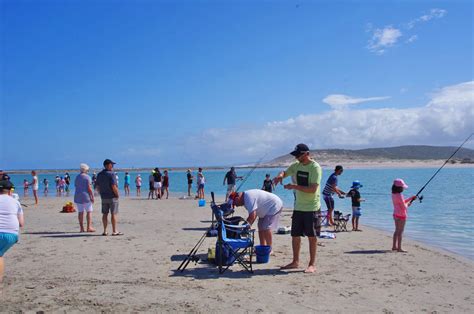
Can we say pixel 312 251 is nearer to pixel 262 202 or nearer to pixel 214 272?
pixel 262 202

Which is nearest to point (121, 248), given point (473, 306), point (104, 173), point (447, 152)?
point (104, 173)

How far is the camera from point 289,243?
8.87 m

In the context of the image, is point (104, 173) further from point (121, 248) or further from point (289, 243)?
point (289, 243)

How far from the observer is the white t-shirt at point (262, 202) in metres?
6.72

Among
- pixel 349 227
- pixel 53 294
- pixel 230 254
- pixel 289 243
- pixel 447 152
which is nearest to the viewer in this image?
pixel 53 294

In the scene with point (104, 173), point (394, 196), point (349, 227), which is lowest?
point (349, 227)

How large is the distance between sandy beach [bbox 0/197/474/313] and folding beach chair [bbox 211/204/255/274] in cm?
17

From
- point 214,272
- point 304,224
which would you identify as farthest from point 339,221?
point 214,272

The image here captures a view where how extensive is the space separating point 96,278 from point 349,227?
297 inches

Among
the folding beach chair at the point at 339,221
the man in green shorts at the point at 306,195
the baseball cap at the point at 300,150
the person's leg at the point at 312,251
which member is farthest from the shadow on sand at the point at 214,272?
the folding beach chair at the point at 339,221

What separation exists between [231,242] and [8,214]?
288 centimetres

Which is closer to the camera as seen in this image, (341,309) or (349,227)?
(341,309)

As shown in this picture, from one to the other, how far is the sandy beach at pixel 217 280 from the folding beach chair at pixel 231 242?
0.17 meters

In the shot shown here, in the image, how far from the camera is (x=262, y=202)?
6852 millimetres
